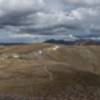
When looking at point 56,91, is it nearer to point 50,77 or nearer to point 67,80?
point 67,80

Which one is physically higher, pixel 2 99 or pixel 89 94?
pixel 2 99

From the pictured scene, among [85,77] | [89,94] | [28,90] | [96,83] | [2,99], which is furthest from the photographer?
[85,77]

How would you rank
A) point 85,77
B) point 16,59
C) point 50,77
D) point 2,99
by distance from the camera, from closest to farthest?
point 2,99 → point 85,77 → point 50,77 → point 16,59

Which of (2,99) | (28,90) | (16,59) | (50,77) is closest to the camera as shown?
(2,99)

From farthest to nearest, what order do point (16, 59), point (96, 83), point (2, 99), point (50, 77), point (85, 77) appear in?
point (16, 59)
point (50, 77)
point (85, 77)
point (96, 83)
point (2, 99)

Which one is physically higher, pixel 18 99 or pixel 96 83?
pixel 18 99

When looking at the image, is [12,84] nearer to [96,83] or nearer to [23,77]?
[23,77]

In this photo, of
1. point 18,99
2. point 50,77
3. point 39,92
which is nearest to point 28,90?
point 39,92

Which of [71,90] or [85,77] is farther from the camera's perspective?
[85,77]

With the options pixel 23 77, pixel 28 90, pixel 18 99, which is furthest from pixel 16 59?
pixel 18 99
